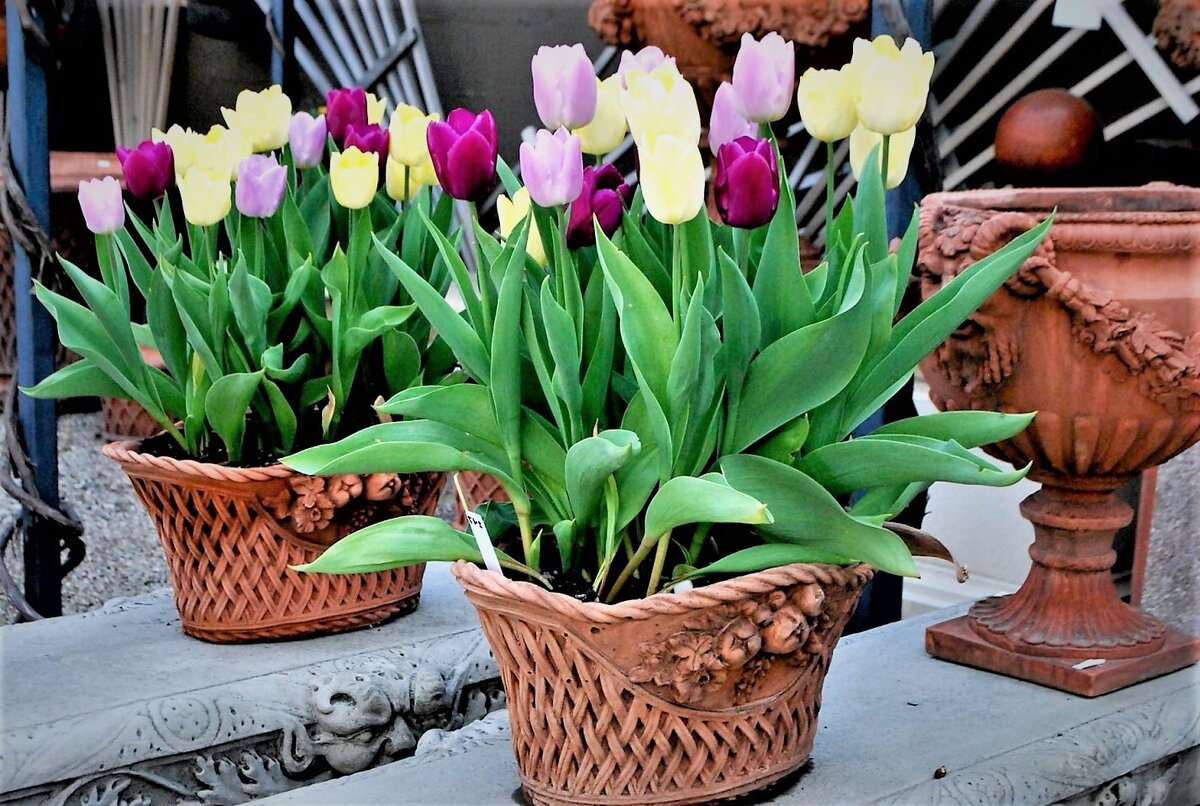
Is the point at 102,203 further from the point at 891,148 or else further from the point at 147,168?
the point at 891,148

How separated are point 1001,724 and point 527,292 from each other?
0.60m

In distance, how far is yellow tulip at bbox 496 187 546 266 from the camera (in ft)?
3.14

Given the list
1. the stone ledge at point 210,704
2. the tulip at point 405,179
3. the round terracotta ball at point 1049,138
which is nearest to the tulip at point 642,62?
the tulip at point 405,179

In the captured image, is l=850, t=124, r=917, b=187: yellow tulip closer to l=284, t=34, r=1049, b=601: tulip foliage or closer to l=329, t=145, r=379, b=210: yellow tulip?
l=284, t=34, r=1049, b=601: tulip foliage

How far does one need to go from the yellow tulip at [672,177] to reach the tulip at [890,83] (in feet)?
0.63

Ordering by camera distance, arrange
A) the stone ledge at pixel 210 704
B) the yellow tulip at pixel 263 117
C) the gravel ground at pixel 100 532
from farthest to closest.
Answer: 1. the gravel ground at pixel 100 532
2. the yellow tulip at pixel 263 117
3. the stone ledge at pixel 210 704

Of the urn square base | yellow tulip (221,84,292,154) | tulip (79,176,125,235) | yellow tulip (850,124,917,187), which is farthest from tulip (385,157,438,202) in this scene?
the urn square base

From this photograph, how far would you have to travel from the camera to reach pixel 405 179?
1333mm

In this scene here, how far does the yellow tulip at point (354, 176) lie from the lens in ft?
4.04

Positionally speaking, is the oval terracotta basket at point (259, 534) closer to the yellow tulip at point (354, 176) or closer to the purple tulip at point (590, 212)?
the yellow tulip at point (354, 176)

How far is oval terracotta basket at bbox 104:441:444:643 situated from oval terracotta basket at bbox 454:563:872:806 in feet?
1.32

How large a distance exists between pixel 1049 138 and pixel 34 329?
→ 50.9 inches

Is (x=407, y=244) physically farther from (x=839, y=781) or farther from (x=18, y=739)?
(x=839, y=781)

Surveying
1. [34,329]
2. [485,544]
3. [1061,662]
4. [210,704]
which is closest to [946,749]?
[1061,662]
